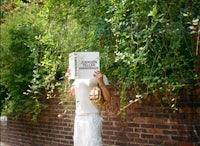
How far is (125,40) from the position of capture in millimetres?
5121

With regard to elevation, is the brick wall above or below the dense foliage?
below

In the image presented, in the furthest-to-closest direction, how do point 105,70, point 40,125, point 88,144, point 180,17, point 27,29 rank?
point 40,125 → point 27,29 → point 105,70 → point 88,144 → point 180,17

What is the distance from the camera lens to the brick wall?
529cm

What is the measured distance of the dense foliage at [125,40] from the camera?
4.78 m

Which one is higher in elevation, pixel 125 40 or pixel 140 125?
pixel 125 40

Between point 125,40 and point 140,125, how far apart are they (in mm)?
1545

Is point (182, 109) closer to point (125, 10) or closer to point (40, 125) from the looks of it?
point (125, 10)

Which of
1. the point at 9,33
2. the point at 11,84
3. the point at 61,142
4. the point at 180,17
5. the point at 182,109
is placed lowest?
the point at 61,142

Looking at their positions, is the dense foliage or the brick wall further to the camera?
the brick wall

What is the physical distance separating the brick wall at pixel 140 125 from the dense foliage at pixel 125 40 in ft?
0.67

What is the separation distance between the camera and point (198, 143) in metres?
5.24

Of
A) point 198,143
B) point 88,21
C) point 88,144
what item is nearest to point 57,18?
point 88,21

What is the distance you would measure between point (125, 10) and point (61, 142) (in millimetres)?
4142

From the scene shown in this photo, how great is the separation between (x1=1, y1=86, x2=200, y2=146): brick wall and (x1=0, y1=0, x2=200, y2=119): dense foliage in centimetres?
20
